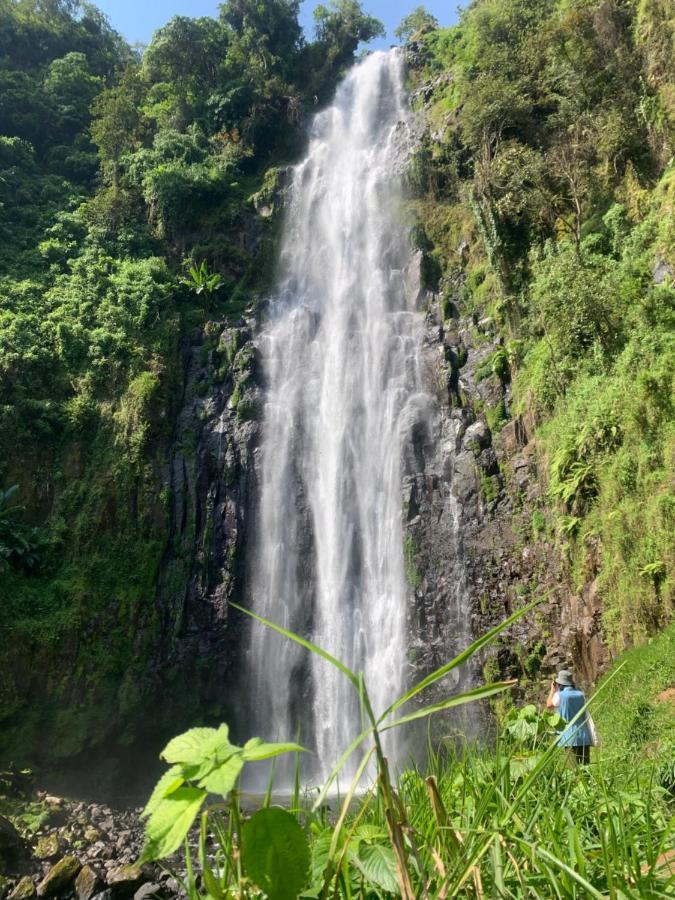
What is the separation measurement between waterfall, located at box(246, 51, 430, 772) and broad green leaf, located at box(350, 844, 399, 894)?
1011cm

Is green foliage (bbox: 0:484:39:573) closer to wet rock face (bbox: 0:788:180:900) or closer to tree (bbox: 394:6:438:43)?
wet rock face (bbox: 0:788:180:900)

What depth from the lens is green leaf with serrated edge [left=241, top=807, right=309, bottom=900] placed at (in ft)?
2.53

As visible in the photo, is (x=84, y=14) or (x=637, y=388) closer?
(x=637, y=388)

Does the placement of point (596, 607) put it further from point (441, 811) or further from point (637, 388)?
point (441, 811)

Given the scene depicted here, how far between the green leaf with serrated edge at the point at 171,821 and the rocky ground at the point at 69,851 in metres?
4.93

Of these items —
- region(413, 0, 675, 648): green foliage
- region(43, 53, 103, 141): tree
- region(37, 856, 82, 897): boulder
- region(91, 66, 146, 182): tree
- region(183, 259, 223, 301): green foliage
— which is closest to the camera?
region(37, 856, 82, 897): boulder

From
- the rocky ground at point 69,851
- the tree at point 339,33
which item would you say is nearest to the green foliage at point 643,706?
the rocky ground at point 69,851

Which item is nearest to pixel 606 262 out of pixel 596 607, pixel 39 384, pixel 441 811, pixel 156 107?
pixel 596 607

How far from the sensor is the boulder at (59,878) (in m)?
6.70

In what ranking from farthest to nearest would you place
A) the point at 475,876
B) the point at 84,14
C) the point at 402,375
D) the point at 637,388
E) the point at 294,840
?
the point at 84,14 < the point at 402,375 < the point at 637,388 < the point at 475,876 < the point at 294,840

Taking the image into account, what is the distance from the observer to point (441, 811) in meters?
0.98

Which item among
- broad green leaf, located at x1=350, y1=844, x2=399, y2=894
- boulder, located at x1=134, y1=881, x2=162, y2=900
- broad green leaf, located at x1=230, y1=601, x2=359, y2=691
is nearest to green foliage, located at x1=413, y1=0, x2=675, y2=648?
boulder, located at x1=134, y1=881, x2=162, y2=900

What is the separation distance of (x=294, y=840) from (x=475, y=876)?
0.37 meters

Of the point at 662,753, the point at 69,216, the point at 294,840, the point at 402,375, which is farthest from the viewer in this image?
the point at 69,216
